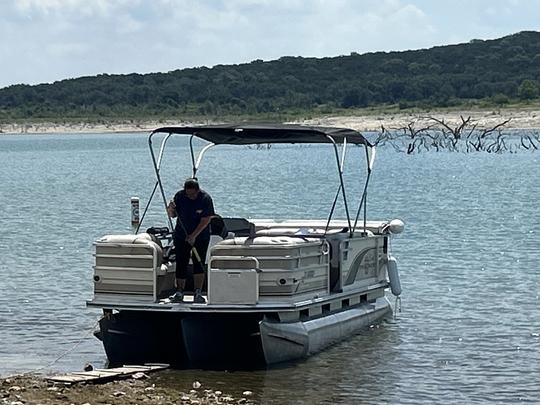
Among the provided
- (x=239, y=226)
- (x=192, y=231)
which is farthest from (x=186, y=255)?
(x=239, y=226)

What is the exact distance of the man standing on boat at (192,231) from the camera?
14.2 meters

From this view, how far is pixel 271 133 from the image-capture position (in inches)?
597

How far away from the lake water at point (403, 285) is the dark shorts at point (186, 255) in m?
1.12

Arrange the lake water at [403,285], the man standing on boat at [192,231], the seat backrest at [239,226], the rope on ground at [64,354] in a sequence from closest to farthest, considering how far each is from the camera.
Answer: the lake water at [403,285] → the rope on ground at [64,354] → the man standing on boat at [192,231] → the seat backrest at [239,226]

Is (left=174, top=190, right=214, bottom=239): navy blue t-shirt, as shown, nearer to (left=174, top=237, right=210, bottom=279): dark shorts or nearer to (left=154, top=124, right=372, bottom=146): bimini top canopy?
(left=174, top=237, right=210, bottom=279): dark shorts

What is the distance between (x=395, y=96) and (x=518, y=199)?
83.9 m

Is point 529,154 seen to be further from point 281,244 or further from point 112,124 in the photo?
point 112,124

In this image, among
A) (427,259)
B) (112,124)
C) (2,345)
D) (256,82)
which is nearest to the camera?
(2,345)

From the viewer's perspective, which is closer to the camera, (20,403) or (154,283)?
(20,403)

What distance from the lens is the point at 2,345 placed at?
1573 centimetres

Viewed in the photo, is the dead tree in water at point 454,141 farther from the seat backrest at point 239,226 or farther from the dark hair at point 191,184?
the dark hair at point 191,184

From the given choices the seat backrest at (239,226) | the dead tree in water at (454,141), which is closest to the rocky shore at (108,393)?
the seat backrest at (239,226)

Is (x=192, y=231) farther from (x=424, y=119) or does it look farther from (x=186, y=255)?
(x=424, y=119)

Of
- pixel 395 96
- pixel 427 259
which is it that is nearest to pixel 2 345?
pixel 427 259
